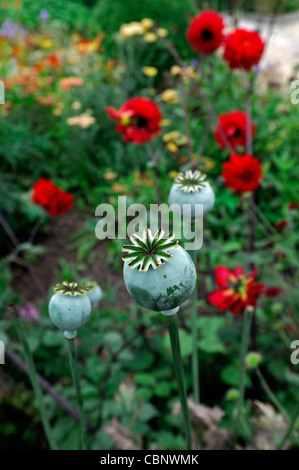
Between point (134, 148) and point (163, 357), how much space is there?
1500 mm

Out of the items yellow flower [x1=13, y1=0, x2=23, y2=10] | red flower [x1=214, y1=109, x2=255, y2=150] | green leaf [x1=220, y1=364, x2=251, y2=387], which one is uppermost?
yellow flower [x1=13, y1=0, x2=23, y2=10]

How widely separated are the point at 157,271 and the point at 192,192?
18 centimetres

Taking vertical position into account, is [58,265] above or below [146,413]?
above

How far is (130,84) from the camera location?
254 centimetres

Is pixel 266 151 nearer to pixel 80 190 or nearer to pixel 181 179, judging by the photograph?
pixel 80 190

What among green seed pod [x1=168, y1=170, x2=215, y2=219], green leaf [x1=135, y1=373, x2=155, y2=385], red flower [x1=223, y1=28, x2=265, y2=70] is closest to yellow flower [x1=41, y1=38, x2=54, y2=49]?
red flower [x1=223, y1=28, x2=265, y2=70]

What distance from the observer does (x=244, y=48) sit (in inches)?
39.9

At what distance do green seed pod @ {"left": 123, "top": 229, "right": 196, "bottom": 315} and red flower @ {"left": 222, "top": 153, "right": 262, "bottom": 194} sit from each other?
0.65m

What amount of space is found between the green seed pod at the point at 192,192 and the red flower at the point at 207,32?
0.78 m

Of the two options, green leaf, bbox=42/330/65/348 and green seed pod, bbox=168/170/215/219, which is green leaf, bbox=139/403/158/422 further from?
green seed pod, bbox=168/170/215/219

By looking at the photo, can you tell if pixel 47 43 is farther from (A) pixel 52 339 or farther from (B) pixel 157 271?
(B) pixel 157 271

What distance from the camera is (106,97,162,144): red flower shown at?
111 centimetres

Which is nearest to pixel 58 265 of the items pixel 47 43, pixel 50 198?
Result: pixel 50 198

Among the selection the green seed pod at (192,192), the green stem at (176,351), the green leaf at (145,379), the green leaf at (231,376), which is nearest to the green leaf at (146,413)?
the green leaf at (145,379)
